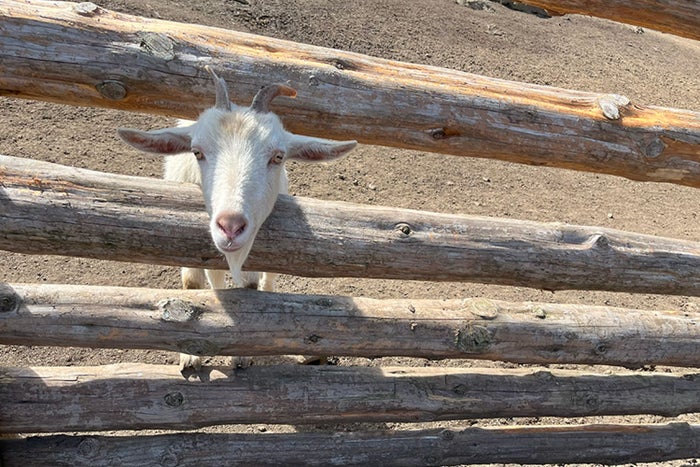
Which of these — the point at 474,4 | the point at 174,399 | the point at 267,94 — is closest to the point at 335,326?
the point at 174,399

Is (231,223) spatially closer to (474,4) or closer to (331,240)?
(331,240)

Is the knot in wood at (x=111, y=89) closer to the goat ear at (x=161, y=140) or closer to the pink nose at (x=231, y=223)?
the goat ear at (x=161, y=140)

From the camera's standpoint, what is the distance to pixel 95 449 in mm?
3590

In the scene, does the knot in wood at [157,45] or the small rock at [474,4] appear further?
the small rock at [474,4]

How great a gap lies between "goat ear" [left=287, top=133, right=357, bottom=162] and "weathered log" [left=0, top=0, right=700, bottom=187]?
1.36 ft

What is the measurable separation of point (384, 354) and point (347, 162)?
184 inches

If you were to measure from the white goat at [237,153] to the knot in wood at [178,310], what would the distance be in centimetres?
32

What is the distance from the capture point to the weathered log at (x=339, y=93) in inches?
135

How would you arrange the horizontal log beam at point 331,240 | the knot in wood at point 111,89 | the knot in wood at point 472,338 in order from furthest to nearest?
1. the knot in wood at point 472,338
2. the knot in wood at point 111,89
3. the horizontal log beam at point 331,240

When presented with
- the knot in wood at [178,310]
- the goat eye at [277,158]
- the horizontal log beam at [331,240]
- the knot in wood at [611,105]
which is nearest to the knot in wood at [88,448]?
the knot in wood at [178,310]

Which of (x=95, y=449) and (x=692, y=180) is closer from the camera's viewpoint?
(x=95, y=449)

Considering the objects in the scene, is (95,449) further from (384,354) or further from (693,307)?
(693,307)

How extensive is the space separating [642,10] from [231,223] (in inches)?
139

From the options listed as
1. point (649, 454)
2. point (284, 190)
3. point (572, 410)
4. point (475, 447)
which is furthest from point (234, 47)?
point (649, 454)
